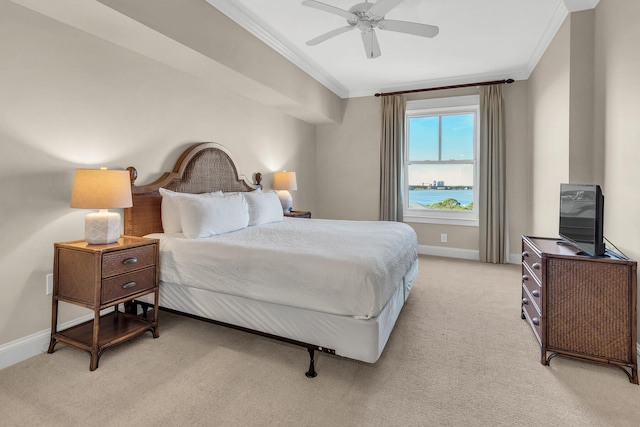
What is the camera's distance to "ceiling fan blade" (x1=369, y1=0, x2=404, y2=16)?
2.35 m

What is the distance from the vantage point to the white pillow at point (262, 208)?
3461 mm

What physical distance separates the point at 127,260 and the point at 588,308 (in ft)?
9.68

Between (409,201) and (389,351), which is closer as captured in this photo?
(389,351)

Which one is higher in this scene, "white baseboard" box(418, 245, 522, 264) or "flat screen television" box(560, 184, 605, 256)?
"flat screen television" box(560, 184, 605, 256)

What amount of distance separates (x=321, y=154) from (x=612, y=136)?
13.5 ft

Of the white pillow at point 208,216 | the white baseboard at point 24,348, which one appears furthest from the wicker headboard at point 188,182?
the white baseboard at point 24,348

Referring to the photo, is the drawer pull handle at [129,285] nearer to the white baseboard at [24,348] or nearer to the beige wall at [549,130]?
the white baseboard at [24,348]

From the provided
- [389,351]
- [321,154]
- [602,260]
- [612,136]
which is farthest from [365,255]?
[321,154]

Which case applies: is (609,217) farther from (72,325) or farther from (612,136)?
(72,325)

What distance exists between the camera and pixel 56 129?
2236 mm

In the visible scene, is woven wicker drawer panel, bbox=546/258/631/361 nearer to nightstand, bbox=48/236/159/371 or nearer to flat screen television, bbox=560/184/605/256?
flat screen television, bbox=560/184/605/256

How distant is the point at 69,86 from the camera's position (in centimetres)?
230

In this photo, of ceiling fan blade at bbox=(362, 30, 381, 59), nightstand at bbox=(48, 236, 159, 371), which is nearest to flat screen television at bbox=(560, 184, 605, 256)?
ceiling fan blade at bbox=(362, 30, 381, 59)

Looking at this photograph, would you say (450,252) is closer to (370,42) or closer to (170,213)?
(370,42)
